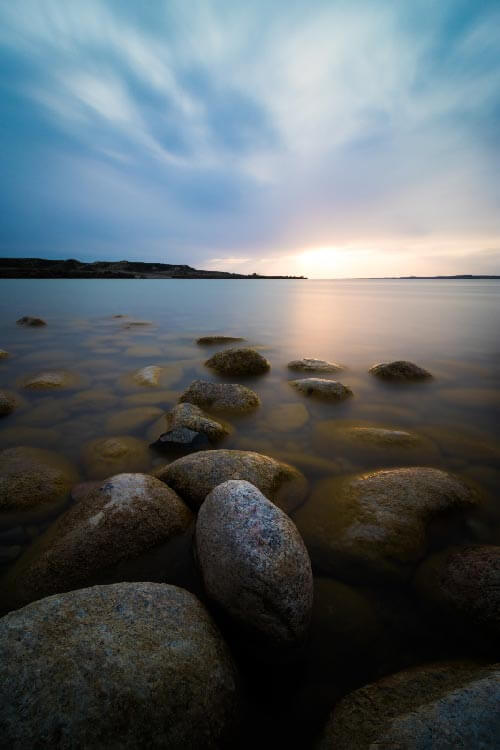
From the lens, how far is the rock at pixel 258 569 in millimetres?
2066

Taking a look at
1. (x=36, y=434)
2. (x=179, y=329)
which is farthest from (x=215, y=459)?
(x=179, y=329)

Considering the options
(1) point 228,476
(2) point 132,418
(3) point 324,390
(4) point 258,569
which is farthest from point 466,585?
(2) point 132,418

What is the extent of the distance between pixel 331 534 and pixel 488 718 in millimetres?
1577

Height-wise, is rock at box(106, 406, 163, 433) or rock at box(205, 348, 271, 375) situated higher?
rock at box(205, 348, 271, 375)

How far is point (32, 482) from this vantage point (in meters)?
3.53

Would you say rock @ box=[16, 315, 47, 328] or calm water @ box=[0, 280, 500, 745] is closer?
calm water @ box=[0, 280, 500, 745]

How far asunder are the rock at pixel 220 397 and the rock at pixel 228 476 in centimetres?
198

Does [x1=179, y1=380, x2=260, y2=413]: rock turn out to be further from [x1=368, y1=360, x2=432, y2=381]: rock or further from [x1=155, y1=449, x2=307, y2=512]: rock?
[x1=368, y1=360, x2=432, y2=381]: rock

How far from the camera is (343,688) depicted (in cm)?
205

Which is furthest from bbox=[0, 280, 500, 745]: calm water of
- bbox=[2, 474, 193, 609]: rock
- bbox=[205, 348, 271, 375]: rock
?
bbox=[2, 474, 193, 609]: rock

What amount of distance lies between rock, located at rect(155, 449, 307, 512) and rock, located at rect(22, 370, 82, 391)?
4.42 meters

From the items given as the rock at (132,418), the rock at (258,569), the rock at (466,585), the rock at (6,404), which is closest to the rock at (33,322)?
the rock at (6,404)

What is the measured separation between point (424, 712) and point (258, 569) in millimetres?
1011

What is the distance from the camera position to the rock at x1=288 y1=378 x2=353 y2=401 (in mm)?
6520
